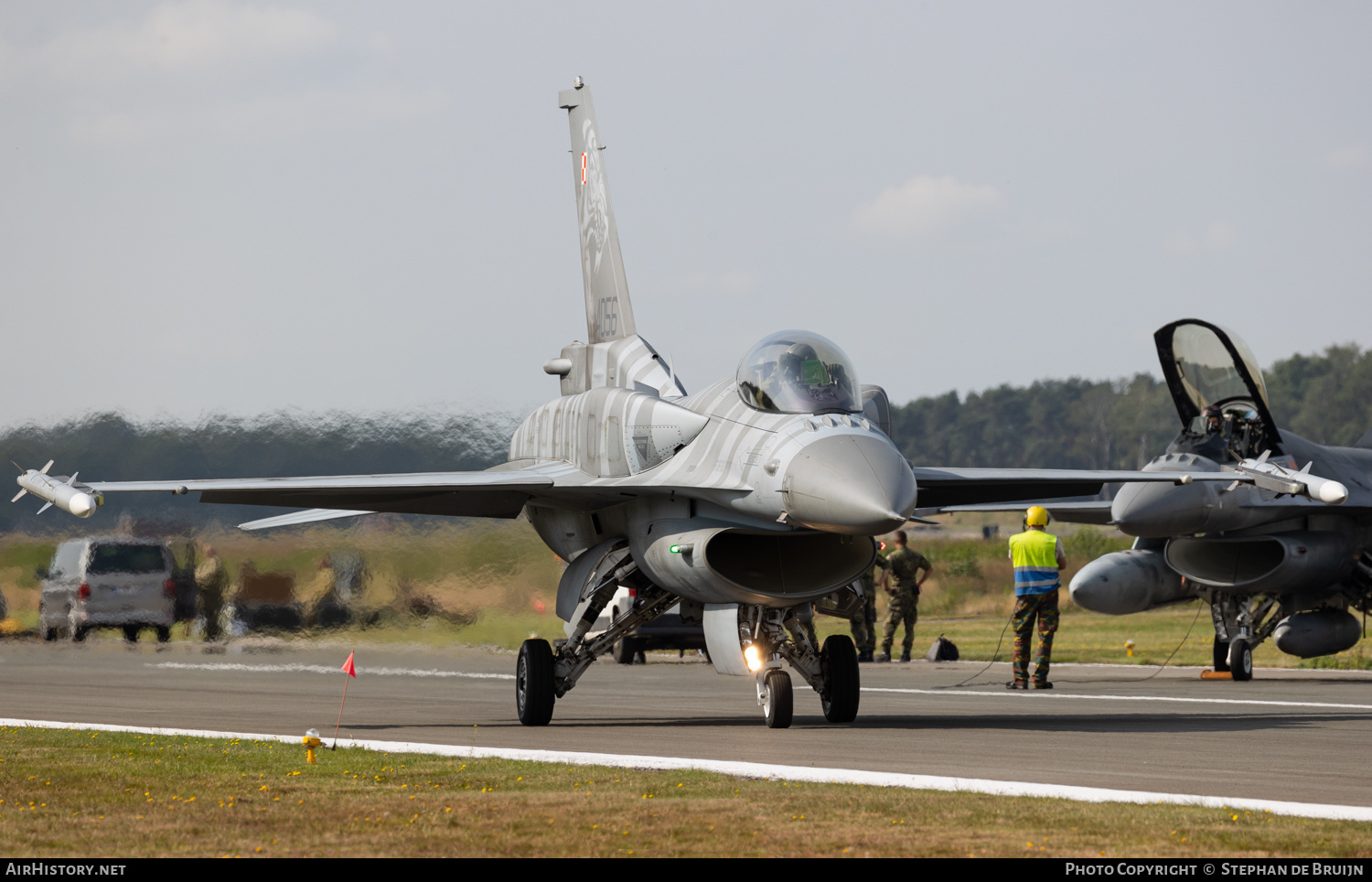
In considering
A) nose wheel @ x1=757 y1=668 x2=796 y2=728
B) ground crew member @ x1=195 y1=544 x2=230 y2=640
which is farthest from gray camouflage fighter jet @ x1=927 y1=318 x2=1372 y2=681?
ground crew member @ x1=195 y1=544 x2=230 y2=640

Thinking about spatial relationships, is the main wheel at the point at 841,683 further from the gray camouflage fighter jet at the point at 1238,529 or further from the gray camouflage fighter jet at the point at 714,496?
the gray camouflage fighter jet at the point at 1238,529

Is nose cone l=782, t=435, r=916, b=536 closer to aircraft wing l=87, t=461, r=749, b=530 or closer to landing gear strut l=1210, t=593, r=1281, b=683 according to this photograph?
aircraft wing l=87, t=461, r=749, b=530

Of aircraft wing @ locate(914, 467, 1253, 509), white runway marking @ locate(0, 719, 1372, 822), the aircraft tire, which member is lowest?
the aircraft tire

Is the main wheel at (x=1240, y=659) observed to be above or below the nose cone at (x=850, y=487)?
below

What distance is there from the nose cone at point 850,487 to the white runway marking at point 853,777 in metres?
2.07

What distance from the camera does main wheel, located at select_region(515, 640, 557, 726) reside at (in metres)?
13.0

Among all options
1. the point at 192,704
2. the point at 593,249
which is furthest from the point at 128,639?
the point at 593,249

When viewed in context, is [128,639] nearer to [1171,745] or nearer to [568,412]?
[568,412]

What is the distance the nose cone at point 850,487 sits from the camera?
34.9 ft

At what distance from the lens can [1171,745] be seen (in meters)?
10.7

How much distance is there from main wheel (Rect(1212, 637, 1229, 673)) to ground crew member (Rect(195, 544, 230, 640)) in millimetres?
13376

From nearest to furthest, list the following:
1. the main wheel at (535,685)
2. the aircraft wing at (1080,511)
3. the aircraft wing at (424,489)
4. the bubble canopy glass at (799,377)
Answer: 1. the bubble canopy glass at (799,377)
2. the aircraft wing at (424,489)
3. the main wheel at (535,685)
4. the aircraft wing at (1080,511)

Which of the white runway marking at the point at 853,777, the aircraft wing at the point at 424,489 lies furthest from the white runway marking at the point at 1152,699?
the white runway marking at the point at 853,777

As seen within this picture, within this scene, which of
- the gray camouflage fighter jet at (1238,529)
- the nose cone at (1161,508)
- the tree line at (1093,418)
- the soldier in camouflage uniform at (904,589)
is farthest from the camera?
the tree line at (1093,418)
